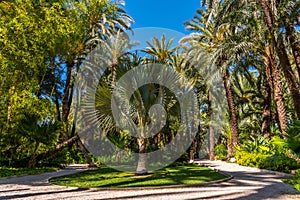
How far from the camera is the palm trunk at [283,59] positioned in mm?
12461

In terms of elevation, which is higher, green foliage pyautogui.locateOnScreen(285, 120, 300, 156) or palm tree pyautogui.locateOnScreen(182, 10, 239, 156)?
palm tree pyautogui.locateOnScreen(182, 10, 239, 156)

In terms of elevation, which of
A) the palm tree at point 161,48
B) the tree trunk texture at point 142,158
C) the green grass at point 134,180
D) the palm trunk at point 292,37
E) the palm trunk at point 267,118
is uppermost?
the palm tree at point 161,48

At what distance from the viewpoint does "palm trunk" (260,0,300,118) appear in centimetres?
1246

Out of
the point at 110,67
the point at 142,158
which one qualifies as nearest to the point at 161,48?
the point at 110,67

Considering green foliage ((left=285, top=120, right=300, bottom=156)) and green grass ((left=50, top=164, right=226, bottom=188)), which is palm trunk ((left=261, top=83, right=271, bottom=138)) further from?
green foliage ((left=285, top=120, right=300, bottom=156))

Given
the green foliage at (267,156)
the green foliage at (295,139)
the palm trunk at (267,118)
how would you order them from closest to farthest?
the green foliage at (295,139) < the green foliage at (267,156) < the palm trunk at (267,118)

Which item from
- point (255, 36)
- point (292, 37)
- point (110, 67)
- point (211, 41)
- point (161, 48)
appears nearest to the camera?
point (292, 37)

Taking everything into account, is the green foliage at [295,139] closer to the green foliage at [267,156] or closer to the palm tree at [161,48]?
the green foliage at [267,156]

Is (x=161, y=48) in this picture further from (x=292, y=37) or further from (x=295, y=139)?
(x=295, y=139)

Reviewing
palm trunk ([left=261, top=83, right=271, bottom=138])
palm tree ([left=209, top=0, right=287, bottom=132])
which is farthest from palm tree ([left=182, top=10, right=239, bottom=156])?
palm tree ([left=209, top=0, right=287, bottom=132])

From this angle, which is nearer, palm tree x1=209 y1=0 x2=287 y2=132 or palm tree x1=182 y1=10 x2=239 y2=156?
palm tree x1=209 y1=0 x2=287 y2=132

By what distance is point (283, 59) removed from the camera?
41.9 ft

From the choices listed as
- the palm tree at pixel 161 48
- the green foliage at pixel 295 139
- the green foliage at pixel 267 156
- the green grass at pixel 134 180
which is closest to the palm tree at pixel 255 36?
the green foliage at pixel 267 156

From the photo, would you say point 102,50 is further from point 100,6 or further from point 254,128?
point 254,128
